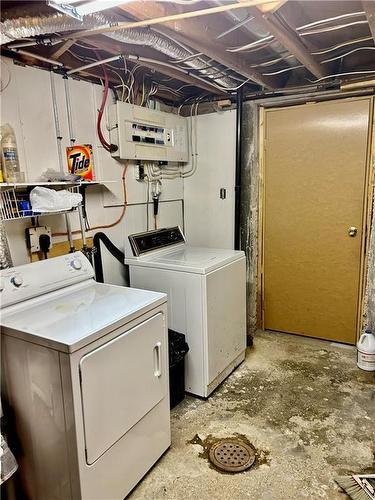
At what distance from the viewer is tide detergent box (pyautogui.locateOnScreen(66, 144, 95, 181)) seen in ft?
7.76

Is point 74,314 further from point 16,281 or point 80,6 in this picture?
point 80,6

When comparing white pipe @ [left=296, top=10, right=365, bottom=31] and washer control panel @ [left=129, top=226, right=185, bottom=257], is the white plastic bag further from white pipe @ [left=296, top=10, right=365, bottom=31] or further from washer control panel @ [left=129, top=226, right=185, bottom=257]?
white pipe @ [left=296, top=10, right=365, bottom=31]

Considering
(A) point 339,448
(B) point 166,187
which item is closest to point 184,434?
(A) point 339,448

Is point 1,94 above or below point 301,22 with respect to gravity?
below

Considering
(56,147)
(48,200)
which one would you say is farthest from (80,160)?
(48,200)

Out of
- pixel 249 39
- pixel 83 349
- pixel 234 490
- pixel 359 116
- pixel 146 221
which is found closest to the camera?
pixel 83 349

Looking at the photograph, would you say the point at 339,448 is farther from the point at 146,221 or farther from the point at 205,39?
the point at 205,39

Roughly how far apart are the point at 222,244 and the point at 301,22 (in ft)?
6.51

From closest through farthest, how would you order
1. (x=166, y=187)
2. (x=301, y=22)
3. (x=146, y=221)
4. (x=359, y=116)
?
1. (x=301, y=22)
2. (x=359, y=116)
3. (x=146, y=221)
4. (x=166, y=187)

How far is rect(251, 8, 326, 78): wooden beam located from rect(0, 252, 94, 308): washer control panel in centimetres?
161

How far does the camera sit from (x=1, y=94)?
200 cm

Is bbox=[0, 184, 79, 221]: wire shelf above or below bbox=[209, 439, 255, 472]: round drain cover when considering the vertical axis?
above

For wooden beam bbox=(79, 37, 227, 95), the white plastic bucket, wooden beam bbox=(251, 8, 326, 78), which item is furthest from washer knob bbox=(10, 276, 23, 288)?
the white plastic bucket

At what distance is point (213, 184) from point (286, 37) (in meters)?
1.66
